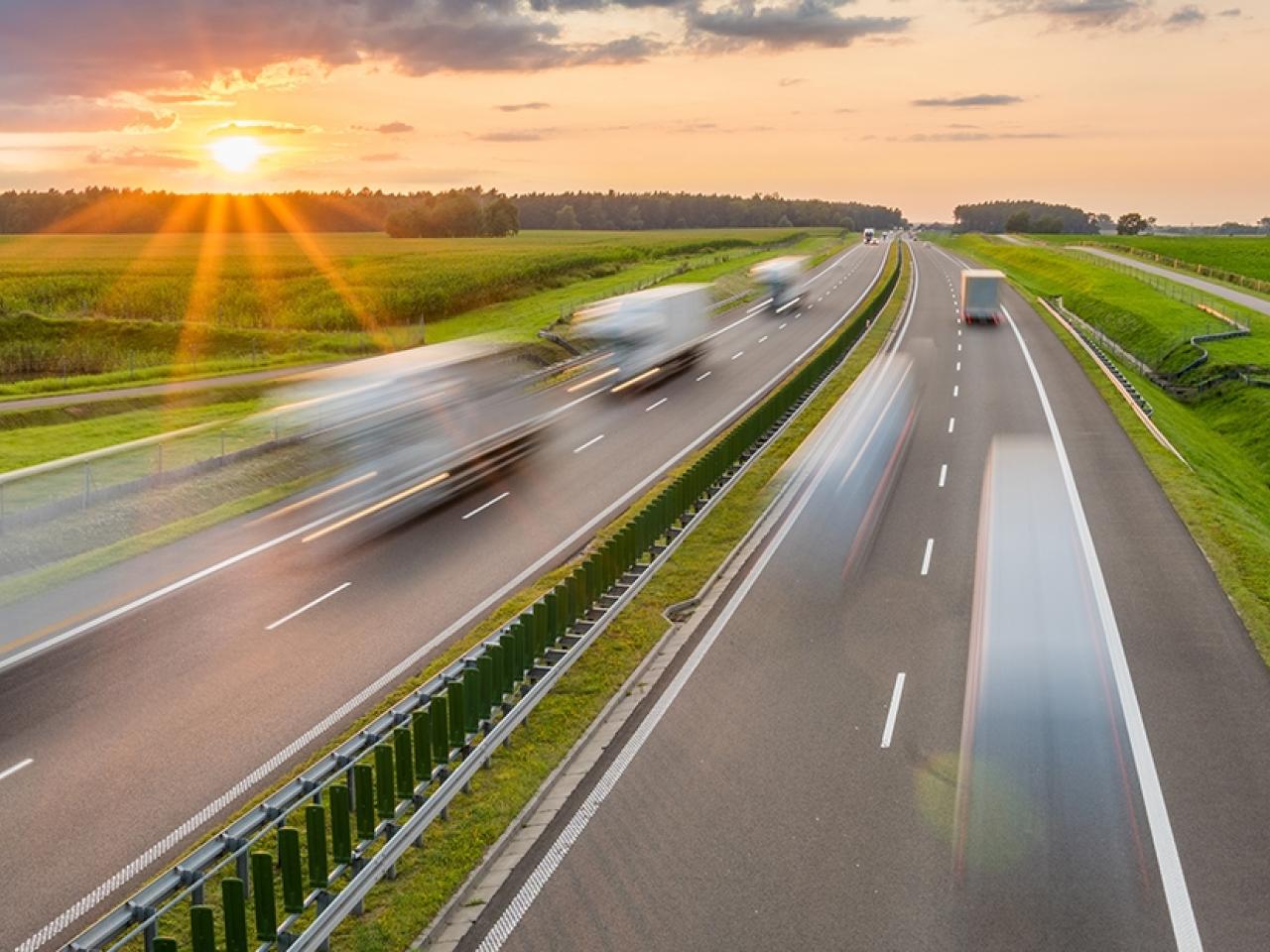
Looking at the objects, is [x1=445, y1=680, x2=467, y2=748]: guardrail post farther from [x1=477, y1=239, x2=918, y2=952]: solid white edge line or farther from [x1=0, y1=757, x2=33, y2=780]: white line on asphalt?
[x1=0, y1=757, x2=33, y2=780]: white line on asphalt

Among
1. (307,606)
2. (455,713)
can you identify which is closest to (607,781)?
(455,713)

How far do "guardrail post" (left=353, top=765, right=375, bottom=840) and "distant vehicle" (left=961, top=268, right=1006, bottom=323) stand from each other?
5644 centimetres

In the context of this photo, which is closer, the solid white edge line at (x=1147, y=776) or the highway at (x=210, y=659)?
the solid white edge line at (x=1147, y=776)

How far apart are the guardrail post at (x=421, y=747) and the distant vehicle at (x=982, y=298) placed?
55.4 meters

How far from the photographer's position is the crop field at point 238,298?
186 ft

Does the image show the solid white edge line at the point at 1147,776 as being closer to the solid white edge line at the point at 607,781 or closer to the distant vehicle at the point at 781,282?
the solid white edge line at the point at 607,781

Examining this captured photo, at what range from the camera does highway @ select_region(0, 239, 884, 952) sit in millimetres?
11930

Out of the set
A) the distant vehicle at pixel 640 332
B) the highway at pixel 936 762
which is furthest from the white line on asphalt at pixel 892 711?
the distant vehicle at pixel 640 332

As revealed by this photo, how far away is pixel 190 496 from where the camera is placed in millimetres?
26609

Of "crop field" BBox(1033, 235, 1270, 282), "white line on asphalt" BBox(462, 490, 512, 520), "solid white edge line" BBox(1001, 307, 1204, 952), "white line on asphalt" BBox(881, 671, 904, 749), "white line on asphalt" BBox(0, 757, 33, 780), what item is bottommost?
"white line on asphalt" BBox(0, 757, 33, 780)

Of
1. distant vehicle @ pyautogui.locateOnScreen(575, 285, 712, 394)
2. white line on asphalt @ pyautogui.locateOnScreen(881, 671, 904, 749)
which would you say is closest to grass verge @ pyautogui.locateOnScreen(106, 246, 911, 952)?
white line on asphalt @ pyautogui.locateOnScreen(881, 671, 904, 749)

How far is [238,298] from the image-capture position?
251 ft

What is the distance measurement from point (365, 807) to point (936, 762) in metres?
6.62

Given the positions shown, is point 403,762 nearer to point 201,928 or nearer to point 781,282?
point 201,928
